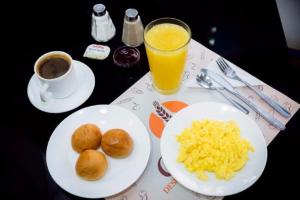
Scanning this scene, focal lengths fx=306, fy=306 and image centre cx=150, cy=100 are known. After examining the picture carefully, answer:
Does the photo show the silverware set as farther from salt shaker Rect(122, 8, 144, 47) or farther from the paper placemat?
salt shaker Rect(122, 8, 144, 47)

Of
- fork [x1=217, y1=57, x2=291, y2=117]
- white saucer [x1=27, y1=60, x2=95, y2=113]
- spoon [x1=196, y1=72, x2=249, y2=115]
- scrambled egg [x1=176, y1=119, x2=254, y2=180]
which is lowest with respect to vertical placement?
white saucer [x1=27, y1=60, x2=95, y2=113]

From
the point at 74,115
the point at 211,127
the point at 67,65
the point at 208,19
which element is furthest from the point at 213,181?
the point at 208,19

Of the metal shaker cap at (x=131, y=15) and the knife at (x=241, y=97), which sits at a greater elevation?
the metal shaker cap at (x=131, y=15)

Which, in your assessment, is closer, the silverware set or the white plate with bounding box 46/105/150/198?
the white plate with bounding box 46/105/150/198

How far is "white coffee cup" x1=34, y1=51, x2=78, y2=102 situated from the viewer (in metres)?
0.89

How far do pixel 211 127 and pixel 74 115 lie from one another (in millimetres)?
384

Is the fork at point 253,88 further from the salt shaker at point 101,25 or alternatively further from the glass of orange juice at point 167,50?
the salt shaker at point 101,25

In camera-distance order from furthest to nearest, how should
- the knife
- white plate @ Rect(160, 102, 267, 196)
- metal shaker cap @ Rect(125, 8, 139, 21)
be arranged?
metal shaker cap @ Rect(125, 8, 139, 21) → the knife → white plate @ Rect(160, 102, 267, 196)

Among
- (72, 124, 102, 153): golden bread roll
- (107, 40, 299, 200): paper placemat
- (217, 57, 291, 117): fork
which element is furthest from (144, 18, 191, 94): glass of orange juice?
(72, 124, 102, 153): golden bread roll

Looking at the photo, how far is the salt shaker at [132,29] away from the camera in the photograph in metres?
1.00

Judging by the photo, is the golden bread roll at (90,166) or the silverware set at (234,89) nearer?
the golden bread roll at (90,166)

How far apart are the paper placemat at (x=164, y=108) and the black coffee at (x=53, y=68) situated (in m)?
0.18

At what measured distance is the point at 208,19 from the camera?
1.14 m

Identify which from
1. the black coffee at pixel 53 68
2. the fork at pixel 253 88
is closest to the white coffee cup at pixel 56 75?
the black coffee at pixel 53 68
